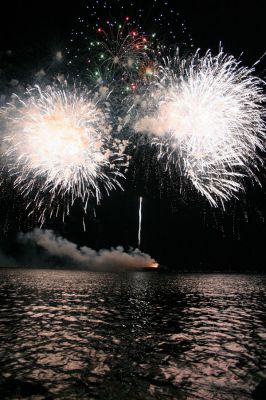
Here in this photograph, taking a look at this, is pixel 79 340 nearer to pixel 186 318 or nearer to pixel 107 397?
pixel 107 397

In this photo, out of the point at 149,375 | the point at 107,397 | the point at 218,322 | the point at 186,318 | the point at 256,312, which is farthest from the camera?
the point at 256,312

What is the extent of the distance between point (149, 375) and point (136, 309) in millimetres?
22429

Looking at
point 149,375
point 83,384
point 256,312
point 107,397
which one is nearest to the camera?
point 107,397

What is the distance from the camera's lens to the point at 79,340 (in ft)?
67.8

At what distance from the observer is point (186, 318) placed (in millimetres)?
30766

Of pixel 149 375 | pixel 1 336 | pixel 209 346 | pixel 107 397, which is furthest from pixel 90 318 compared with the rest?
pixel 107 397

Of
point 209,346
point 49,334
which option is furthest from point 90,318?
point 209,346

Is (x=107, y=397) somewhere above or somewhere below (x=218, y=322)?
below

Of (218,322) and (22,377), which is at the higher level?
(218,322)

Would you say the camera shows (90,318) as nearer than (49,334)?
No

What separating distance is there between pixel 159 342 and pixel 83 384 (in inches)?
332

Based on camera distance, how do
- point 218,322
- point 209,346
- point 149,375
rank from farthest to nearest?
1. point 218,322
2. point 209,346
3. point 149,375

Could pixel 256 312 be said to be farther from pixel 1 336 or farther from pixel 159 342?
pixel 1 336

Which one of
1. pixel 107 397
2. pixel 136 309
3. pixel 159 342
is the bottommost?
pixel 107 397
